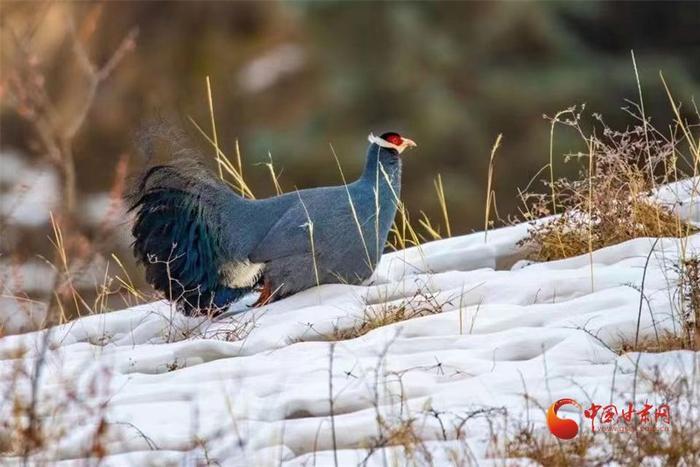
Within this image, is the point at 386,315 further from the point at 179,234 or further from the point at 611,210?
the point at 179,234

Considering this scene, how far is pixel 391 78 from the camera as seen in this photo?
16031 mm

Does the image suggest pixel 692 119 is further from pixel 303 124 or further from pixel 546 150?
pixel 303 124

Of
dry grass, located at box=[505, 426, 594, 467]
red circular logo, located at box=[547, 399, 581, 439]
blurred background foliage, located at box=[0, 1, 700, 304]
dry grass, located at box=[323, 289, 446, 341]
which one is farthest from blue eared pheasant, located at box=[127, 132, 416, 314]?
blurred background foliage, located at box=[0, 1, 700, 304]

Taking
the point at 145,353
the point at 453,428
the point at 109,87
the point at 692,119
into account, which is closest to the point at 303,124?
the point at 109,87

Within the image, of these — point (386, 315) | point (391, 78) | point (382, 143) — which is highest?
point (391, 78)

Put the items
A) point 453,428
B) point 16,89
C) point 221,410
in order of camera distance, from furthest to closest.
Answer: point 221,410
point 453,428
point 16,89

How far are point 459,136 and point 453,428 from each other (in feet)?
40.8

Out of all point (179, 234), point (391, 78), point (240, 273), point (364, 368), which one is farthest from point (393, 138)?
point (391, 78)

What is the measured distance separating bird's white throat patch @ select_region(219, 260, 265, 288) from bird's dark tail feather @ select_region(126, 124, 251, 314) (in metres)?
0.03

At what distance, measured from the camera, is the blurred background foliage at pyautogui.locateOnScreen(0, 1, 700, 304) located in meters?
14.4

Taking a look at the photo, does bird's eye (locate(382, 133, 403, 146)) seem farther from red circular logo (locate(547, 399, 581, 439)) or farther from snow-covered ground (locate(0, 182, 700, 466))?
red circular logo (locate(547, 399, 581, 439))

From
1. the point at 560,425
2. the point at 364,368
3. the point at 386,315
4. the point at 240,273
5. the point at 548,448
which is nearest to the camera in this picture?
the point at 548,448

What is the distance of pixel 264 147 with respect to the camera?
582 inches

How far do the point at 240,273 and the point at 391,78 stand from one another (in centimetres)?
1083
